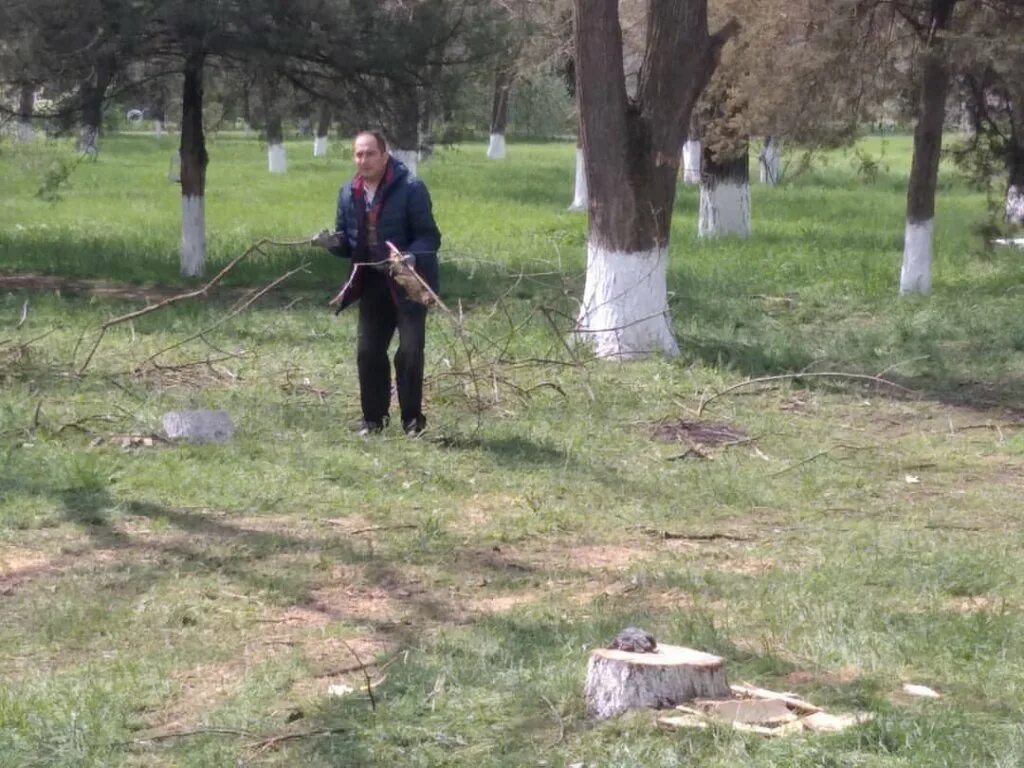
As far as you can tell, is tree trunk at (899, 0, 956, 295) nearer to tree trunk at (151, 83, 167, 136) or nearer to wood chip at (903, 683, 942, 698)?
tree trunk at (151, 83, 167, 136)

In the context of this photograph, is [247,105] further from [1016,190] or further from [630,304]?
[1016,190]

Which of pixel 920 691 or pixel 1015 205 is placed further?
pixel 1015 205

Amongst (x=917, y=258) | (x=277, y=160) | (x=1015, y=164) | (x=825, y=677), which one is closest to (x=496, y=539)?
(x=825, y=677)

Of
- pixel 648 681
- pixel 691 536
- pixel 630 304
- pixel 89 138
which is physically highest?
pixel 89 138

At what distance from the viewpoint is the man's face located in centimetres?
880

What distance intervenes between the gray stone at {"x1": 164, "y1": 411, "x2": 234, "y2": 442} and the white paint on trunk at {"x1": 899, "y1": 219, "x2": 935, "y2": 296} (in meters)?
8.77

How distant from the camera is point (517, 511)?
7.82m

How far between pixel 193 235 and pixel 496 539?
1051 cm

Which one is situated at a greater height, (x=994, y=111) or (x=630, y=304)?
(x=994, y=111)

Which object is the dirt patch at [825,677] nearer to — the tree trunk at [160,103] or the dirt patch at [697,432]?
the dirt patch at [697,432]

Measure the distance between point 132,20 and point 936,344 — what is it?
25.5 ft

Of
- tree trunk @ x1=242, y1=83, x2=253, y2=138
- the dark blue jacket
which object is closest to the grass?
the dark blue jacket

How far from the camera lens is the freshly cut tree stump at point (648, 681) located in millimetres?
4531

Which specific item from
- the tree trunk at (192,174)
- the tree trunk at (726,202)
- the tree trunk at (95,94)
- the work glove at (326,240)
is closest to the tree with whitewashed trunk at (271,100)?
the tree trunk at (192,174)
